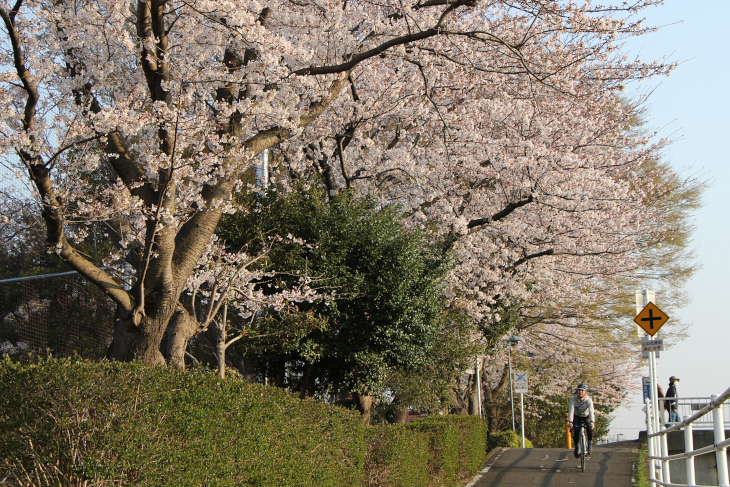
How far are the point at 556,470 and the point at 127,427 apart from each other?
11537 millimetres

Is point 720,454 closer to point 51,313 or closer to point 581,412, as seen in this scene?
point 581,412

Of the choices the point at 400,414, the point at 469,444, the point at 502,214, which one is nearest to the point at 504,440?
the point at 400,414

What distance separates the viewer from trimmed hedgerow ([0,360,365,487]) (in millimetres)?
3771

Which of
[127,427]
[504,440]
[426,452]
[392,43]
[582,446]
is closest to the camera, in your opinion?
[127,427]

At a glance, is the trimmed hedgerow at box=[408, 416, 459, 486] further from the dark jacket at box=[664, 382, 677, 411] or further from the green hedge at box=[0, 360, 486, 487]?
the dark jacket at box=[664, 382, 677, 411]

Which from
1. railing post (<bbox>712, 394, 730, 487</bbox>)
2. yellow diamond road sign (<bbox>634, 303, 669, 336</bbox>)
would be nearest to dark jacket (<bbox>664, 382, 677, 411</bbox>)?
yellow diamond road sign (<bbox>634, 303, 669, 336</bbox>)

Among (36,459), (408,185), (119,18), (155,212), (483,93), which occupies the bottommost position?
(36,459)

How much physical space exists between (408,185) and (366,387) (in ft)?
20.7

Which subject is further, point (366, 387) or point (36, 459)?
point (366, 387)

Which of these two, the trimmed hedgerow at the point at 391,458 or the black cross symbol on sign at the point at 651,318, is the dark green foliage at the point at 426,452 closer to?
the trimmed hedgerow at the point at 391,458

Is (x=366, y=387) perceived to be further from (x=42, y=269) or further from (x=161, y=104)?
(x=42, y=269)

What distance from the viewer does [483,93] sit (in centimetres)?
1582

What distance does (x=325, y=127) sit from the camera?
14820mm

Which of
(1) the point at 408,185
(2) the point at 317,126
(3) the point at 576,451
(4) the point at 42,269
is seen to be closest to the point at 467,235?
(1) the point at 408,185
